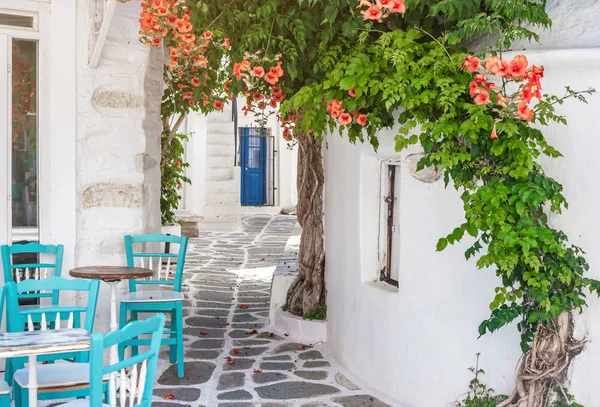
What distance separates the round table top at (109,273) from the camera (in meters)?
4.89

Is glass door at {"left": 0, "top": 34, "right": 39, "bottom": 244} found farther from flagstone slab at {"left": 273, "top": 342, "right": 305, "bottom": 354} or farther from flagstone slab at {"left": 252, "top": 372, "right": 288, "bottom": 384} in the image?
flagstone slab at {"left": 273, "top": 342, "right": 305, "bottom": 354}

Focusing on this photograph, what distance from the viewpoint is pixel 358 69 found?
4184mm

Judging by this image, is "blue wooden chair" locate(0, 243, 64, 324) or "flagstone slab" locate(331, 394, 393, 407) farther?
"blue wooden chair" locate(0, 243, 64, 324)

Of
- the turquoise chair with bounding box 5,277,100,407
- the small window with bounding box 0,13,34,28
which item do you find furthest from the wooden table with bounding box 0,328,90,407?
the small window with bounding box 0,13,34,28

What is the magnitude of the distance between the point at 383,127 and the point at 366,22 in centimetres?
78

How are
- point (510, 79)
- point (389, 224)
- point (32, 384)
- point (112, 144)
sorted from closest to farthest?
point (32, 384)
point (510, 79)
point (389, 224)
point (112, 144)

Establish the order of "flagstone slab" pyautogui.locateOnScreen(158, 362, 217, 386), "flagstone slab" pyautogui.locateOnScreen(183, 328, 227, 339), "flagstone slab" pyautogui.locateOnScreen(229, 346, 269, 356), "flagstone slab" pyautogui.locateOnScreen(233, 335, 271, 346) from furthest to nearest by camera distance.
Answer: "flagstone slab" pyautogui.locateOnScreen(183, 328, 227, 339), "flagstone slab" pyautogui.locateOnScreen(233, 335, 271, 346), "flagstone slab" pyautogui.locateOnScreen(229, 346, 269, 356), "flagstone slab" pyautogui.locateOnScreen(158, 362, 217, 386)

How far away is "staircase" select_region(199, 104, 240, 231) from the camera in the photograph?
15.6m

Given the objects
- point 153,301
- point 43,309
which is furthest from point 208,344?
point 43,309

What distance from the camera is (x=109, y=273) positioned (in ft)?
16.2

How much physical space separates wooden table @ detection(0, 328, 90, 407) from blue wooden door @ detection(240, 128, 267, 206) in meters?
16.4

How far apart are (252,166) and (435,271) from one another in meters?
15.6

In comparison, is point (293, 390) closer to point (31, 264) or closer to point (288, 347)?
point (288, 347)

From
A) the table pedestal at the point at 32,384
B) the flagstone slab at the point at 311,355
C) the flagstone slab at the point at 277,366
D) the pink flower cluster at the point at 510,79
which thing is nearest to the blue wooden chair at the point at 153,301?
the flagstone slab at the point at 277,366
